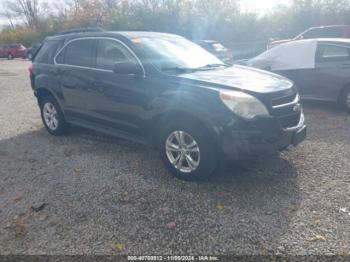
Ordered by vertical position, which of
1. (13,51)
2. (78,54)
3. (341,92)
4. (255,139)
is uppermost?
(78,54)

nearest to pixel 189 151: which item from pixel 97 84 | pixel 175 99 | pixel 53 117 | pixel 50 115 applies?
pixel 175 99

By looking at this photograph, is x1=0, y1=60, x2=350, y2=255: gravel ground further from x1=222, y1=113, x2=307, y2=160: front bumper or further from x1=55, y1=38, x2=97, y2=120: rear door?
x1=55, y1=38, x2=97, y2=120: rear door

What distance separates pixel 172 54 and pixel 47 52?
2.50m

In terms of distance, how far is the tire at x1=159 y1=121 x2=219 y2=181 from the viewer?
11.5ft

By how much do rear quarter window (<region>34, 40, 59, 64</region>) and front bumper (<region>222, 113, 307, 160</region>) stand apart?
358cm

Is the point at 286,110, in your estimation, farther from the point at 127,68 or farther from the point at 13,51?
the point at 13,51

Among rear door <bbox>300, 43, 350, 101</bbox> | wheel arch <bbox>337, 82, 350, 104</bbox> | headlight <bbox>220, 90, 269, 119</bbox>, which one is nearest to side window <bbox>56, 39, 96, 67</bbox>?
headlight <bbox>220, 90, 269, 119</bbox>

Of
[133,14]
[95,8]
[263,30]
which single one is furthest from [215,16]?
[95,8]

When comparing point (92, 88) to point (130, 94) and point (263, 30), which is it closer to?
point (130, 94)

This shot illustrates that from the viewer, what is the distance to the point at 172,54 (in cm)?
428

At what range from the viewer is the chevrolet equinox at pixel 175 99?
3.35 meters

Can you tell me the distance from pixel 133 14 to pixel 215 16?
7.98 meters

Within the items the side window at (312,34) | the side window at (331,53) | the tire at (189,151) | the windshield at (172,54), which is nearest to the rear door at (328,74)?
the side window at (331,53)

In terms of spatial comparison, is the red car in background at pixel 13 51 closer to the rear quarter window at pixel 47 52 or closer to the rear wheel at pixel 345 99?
the rear quarter window at pixel 47 52
